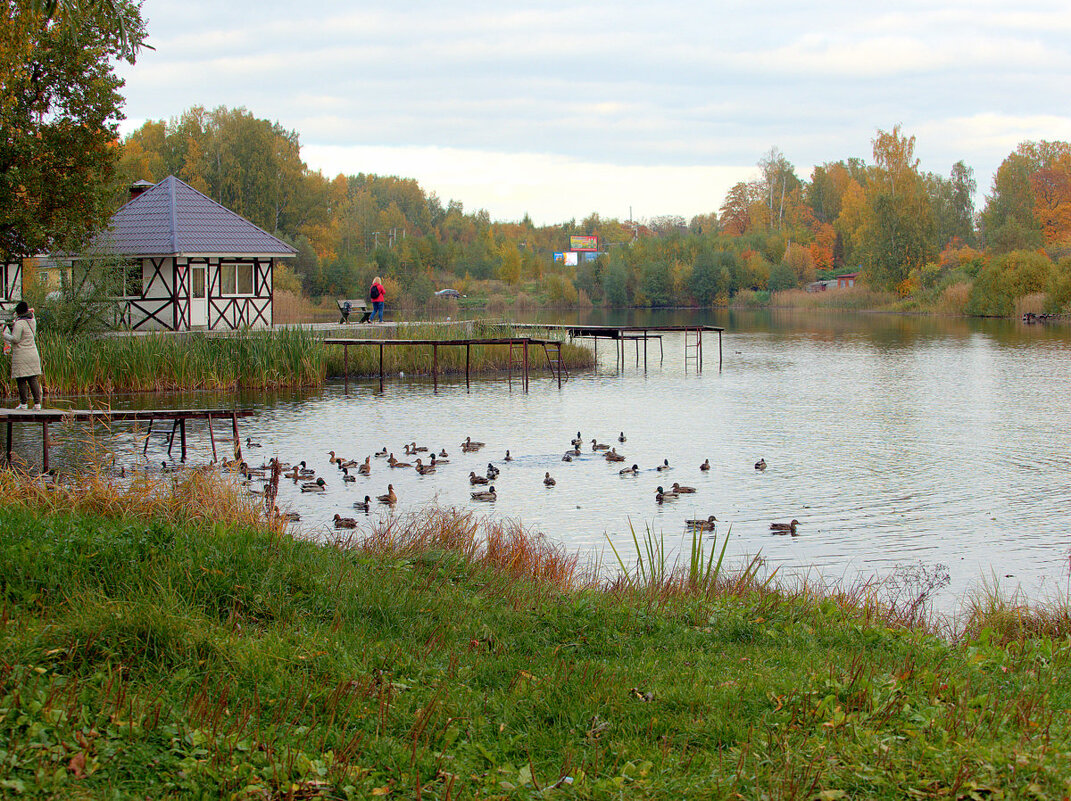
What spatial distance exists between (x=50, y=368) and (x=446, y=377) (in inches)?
496

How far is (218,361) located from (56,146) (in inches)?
333

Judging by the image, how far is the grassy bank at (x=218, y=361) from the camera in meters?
24.2

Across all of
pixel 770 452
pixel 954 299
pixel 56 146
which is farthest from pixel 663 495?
pixel 954 299

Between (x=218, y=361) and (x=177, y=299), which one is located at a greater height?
(x=177, y=299)

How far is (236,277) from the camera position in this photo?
35.5 metres

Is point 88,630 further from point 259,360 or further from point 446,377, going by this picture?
point 446,377

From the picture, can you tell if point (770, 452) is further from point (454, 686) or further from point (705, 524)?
point (454, 686)

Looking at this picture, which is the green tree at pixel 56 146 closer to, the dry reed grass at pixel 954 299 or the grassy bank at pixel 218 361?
the grassy bank at pixel 218 361

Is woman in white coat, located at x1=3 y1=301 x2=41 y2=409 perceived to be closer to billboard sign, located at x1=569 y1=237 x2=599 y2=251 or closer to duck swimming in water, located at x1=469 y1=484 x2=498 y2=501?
duck swimming in water, located at x1=469 y1=484 x2=498 y2=501

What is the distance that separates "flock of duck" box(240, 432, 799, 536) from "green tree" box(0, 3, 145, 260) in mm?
6260

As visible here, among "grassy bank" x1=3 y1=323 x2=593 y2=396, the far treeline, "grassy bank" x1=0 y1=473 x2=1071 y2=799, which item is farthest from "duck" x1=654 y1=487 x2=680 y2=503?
the far treeline

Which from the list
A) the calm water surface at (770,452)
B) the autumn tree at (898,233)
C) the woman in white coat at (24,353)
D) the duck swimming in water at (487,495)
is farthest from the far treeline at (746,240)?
the duck swimming in water at (487,495)

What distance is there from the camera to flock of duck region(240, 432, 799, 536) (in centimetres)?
1273

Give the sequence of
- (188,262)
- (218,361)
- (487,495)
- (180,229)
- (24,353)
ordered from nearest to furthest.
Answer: (487,495) < (24,353) < (218,361) < (188,262) < (180,229)
